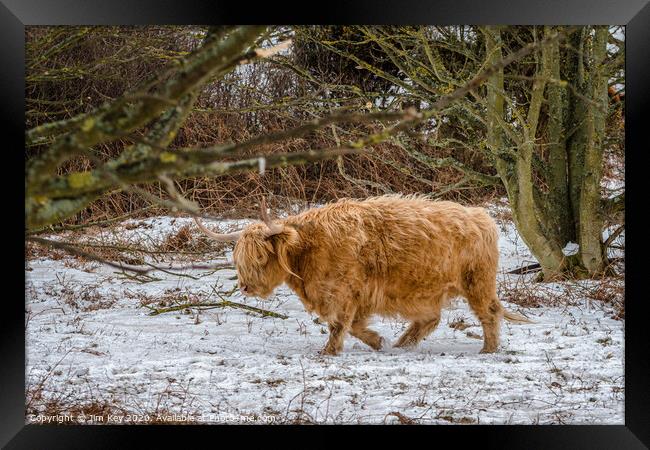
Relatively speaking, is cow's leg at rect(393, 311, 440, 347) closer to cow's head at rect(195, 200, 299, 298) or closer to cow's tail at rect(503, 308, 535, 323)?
cow's tail at rect(503, 308, 535, 323)

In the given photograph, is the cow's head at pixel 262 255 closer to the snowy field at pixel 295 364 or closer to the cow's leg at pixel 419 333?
the snowy field at pixel 295 364

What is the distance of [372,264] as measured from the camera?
5.01 meters

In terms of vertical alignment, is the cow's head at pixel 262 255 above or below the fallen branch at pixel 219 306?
above

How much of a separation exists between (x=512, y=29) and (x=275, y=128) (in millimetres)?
2252

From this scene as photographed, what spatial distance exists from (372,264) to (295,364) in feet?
2.85

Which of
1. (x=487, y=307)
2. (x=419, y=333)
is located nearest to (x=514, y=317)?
(x=487, y=307)

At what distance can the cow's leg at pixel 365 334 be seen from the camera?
516 cm

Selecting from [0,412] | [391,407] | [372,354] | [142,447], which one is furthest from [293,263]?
[0,412]

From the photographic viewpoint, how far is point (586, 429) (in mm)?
3975

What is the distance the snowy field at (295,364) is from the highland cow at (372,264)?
0.32m
